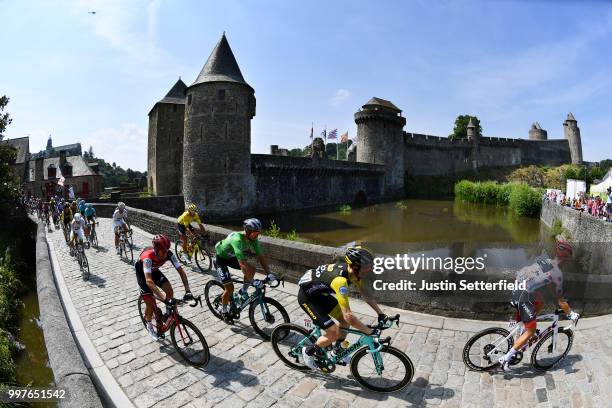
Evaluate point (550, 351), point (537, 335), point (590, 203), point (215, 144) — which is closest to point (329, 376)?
point (537, 335)

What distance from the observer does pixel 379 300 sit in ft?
18.2

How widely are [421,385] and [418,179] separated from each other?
156 feet

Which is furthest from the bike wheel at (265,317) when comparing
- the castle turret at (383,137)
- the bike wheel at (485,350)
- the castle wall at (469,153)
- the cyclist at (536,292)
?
the castle wall at (469,153)

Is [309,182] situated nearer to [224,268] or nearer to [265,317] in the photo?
[224,268]

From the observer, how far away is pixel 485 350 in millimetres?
3818

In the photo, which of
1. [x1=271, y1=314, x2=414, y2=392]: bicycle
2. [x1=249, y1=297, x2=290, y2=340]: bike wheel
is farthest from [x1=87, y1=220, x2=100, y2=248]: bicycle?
[x1=271, y1=314, x2=414, y2=392]: bicycle

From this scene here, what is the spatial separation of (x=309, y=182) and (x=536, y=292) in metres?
28.1

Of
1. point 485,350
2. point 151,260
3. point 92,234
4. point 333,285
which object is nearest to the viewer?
point 333,285

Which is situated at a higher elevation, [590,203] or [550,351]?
[590,203]

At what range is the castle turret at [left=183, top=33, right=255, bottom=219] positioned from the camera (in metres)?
21.7

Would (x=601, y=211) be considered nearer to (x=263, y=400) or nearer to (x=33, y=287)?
(x=263, y=400)

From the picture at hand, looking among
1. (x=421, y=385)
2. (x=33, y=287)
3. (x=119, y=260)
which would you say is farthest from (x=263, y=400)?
(x=33, y=287)

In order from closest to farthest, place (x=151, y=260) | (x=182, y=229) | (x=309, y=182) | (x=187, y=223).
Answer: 1. (x=151, y=260)
2. (x=187, y=223)
3. (x=182, y=229)
4. (x=309, y=182)

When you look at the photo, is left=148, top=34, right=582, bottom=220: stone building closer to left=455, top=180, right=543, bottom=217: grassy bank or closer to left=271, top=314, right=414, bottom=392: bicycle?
left=455, top=180, right=543, bottom=217: grassy bank
